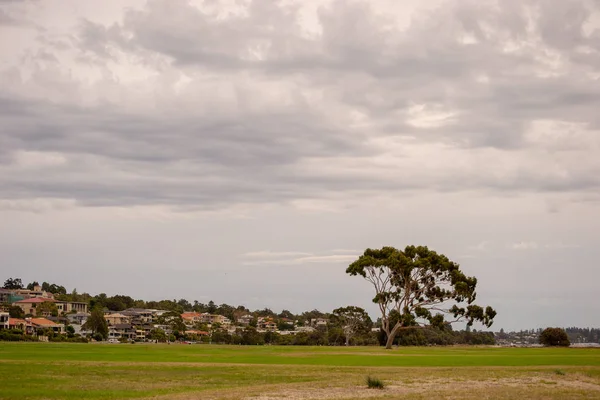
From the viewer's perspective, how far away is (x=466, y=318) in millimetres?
100812

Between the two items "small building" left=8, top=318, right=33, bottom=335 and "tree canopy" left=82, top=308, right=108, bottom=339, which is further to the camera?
"small building" left=8, top=318, right=33, bottom=335

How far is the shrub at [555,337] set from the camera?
116 m

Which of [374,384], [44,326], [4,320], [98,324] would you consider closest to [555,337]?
[98,324]

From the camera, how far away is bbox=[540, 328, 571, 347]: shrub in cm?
11605

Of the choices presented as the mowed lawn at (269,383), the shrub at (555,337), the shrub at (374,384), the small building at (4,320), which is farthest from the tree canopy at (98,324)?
the shrub at (374,384)

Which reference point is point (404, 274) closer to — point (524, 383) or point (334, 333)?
point (334, 333)

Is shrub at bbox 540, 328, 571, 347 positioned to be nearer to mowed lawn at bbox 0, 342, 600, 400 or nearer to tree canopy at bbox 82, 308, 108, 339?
mowed lawn at bbox 0, 342, 600, 400

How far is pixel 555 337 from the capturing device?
385ft

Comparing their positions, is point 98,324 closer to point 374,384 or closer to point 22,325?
point 22,325

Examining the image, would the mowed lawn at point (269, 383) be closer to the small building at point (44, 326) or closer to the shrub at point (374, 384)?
the shrub at point (374, 384)

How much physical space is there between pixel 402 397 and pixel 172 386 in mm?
10806

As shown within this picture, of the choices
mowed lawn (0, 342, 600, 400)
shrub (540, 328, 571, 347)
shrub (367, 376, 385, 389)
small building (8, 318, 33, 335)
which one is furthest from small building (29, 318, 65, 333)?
shrub (367, 376, 385, 389)

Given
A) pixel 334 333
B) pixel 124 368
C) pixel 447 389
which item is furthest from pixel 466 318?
pixel 447 389

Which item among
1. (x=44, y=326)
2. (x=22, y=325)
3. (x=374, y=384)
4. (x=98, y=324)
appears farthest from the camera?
(x=44, y=326)
